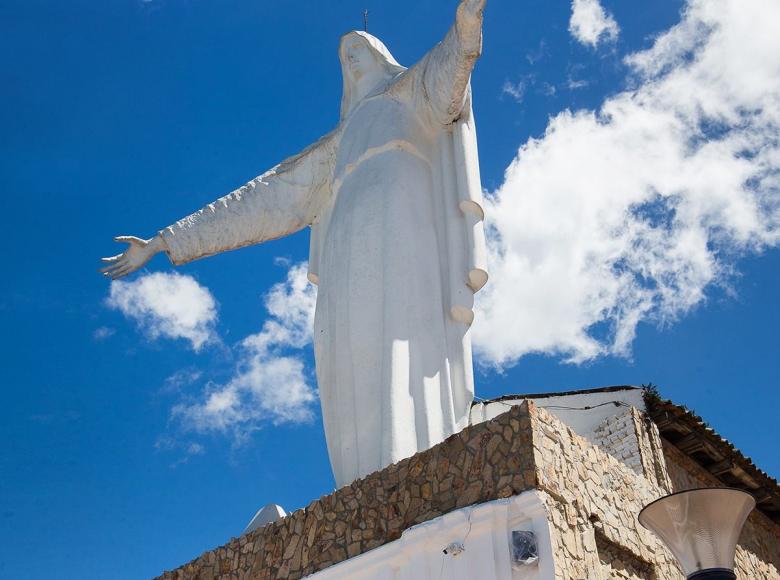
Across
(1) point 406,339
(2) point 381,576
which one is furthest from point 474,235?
(2) point 381,576

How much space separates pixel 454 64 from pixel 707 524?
4.07 m

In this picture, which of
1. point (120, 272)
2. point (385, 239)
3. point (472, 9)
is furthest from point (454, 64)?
point (120, 272)

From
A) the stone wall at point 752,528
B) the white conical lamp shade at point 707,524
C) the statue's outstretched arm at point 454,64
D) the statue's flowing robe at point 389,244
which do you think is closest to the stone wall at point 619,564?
the white conical lamp shade at point 707,524

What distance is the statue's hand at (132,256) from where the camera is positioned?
27.2ft

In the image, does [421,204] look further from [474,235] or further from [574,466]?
[574,466]

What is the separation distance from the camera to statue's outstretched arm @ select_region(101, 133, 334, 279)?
830 cm

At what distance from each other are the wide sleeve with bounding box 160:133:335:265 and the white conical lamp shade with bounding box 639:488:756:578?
4913mm

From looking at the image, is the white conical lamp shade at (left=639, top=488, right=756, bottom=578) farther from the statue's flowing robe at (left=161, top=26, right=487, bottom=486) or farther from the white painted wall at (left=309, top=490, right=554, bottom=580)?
the statue's flowing robe at (left=161, top=26, right=487, bottom=486)

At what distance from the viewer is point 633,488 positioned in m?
5.96

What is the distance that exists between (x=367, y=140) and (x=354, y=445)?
2.49 metres

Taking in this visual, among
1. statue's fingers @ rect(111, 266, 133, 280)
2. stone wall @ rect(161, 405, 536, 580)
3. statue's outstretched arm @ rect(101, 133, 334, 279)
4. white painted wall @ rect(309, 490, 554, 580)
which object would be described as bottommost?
white painted wall @ rect(309, 490, 554, 580)

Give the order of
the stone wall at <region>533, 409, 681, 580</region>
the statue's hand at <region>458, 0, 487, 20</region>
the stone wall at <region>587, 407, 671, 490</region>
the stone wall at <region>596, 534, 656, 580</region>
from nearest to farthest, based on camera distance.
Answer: the stone wall at <region>533, 409, 681, 580</region>
the stone wall at <region>596, 534, 656, 580</region>
the statue's hand at <region>458, 0, 487, 20</region>
the stone wall at <region>587, 407, 671, 490</region>

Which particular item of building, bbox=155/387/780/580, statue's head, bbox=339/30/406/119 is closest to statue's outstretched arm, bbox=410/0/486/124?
statue's head, bbox=339/30/406/119

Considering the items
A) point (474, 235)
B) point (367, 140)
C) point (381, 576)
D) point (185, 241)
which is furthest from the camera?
point (185, 241)
